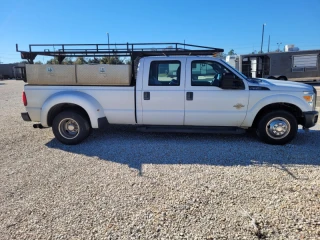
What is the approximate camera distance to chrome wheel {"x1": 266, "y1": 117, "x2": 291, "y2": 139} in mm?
5090

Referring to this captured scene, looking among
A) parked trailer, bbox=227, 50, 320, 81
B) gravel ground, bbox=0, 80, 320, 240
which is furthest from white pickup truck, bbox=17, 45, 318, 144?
parked trailer, bbox=227, 50, 320, 81

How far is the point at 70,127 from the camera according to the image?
18.0 ft

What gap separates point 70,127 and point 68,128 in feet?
0.18

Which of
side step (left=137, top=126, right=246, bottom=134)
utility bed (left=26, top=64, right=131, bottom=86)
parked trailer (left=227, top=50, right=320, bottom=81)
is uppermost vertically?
parked trailer (left=227, top=50, right=320, bottom=81)

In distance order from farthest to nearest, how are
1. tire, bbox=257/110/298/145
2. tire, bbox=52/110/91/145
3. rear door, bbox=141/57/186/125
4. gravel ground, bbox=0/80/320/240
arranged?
tire, bbox=52/110/91/145 < rear door, bbox=141/57/186/125 < tire, bbox=257/110/298/145 < gravel ground, bbox=0/80/320/240

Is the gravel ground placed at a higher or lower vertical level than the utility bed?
lower

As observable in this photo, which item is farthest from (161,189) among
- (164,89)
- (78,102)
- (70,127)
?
(70,127)

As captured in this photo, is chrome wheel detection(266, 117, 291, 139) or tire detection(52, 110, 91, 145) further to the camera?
tire detection(52, 110, 91, 145)

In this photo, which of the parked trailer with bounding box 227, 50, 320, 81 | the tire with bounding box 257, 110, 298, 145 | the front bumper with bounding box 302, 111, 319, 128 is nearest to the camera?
the front bumper with bounding box 302, 111, 319, 128

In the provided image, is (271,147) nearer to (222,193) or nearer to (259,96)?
(259,96)

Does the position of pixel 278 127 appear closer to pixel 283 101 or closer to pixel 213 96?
pixel 283 101

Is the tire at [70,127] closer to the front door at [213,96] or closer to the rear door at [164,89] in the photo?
the rear door at [164,89]

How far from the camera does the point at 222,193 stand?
326 centimetres

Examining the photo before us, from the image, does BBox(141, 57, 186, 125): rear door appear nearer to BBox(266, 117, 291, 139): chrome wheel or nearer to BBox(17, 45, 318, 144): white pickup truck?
BBox(17, 45, 318, 144): white pickup truck
